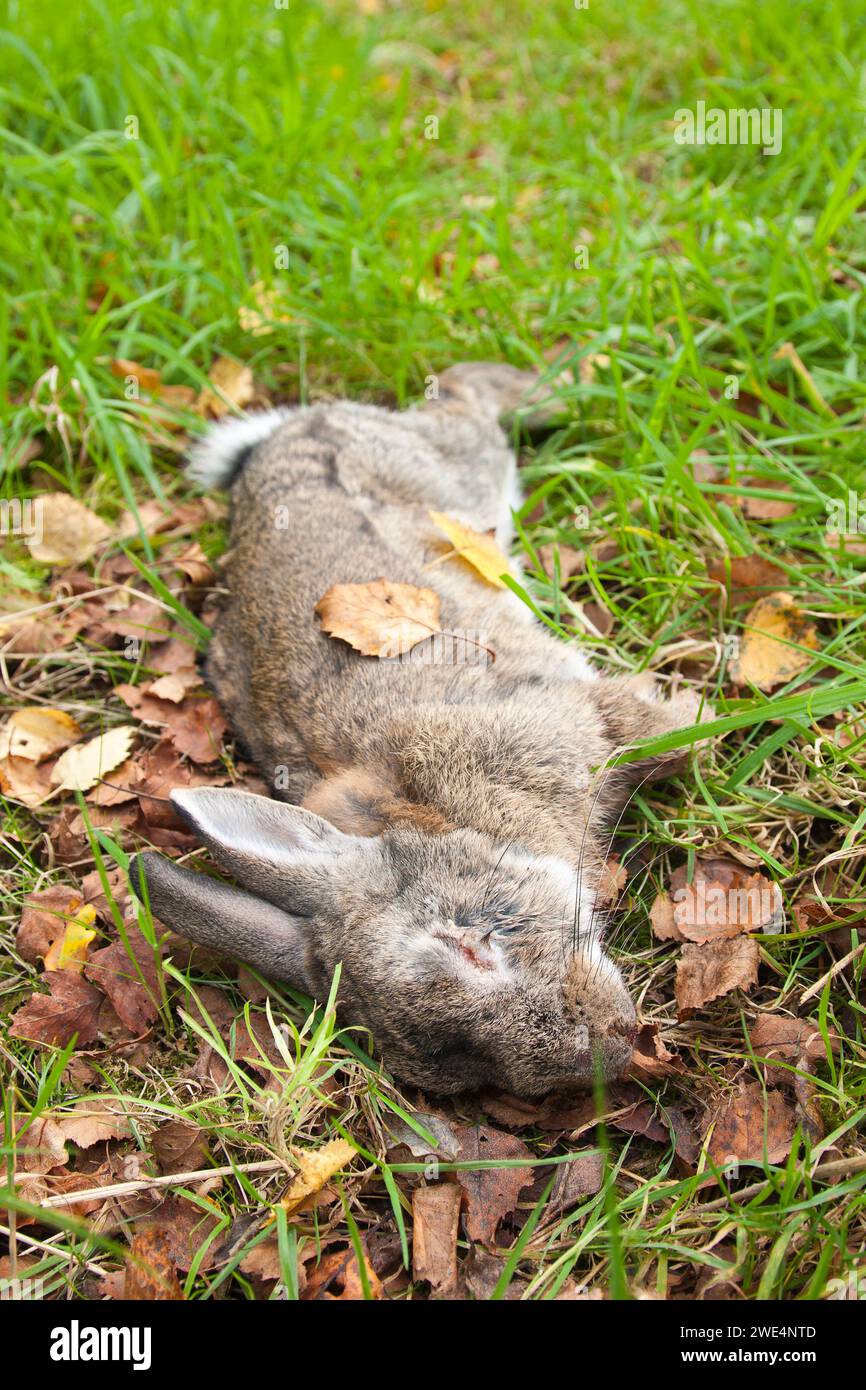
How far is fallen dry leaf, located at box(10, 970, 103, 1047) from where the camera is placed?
3.65 metres

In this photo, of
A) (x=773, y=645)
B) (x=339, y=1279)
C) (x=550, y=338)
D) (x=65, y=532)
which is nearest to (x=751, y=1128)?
(x=339, y=1279)

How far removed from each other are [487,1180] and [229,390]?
3501 mm

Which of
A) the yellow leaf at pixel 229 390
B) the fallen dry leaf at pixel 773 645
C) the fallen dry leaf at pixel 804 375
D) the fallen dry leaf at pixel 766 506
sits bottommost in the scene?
the fallen dry leaf at pixel 773 645

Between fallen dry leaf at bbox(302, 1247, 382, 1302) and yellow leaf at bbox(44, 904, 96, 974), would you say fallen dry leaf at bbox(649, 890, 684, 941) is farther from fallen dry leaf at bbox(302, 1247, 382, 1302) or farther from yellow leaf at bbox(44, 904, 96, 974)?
yellow leaf at bbox(44, 904, 96, 974)

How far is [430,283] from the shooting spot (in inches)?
212

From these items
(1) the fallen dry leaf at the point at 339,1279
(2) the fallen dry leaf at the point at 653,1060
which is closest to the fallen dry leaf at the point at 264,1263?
(1) the fallen dry leaf at the point at 339,1279

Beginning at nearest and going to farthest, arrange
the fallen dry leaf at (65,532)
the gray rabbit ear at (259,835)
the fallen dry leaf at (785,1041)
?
the fallen dry leaf at (785,1041) → the gray rabbit ear at (259,835) → the fallen dry leaf at (65,532)

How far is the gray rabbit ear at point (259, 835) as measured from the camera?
3.39 metres

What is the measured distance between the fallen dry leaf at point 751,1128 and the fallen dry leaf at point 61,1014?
1.83 m

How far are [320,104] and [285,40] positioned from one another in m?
0.33

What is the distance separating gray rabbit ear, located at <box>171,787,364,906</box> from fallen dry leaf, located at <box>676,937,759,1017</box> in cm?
101

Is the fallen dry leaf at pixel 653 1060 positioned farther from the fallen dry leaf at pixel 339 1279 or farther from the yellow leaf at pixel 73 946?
the yellow leaf at pixel 73 946
